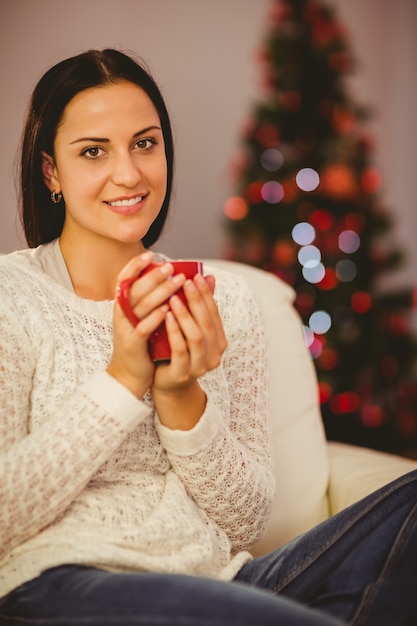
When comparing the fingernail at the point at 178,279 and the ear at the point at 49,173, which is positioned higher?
the ear at the point at 49,173

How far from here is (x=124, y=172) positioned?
3.96 ft

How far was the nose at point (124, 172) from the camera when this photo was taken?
1206 millimetres

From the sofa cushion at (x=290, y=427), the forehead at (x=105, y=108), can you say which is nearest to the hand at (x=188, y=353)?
the forehead at (x=105, y=108)

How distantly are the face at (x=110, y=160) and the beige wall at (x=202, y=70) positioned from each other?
0.78 metres

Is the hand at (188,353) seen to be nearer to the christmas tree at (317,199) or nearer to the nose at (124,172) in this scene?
the nose at (124,172)

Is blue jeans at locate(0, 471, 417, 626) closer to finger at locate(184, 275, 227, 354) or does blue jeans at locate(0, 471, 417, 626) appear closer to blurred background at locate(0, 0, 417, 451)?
finger at locate(184, 275, 227, 354)

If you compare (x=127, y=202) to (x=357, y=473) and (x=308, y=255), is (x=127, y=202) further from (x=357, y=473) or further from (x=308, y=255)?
(x=308, y=255)

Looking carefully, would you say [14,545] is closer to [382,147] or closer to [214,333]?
[214,333]

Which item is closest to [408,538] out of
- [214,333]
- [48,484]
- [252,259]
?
[214,333]

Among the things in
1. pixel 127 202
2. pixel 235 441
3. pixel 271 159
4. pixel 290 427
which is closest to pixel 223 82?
pixel 271 159

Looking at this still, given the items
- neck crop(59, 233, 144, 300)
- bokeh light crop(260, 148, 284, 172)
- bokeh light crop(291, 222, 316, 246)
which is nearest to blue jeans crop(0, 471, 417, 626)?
neck crop(59, 233, 144, 300)

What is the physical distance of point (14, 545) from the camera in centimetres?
107

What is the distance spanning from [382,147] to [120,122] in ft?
9.77

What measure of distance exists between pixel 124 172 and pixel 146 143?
112 millimetres
